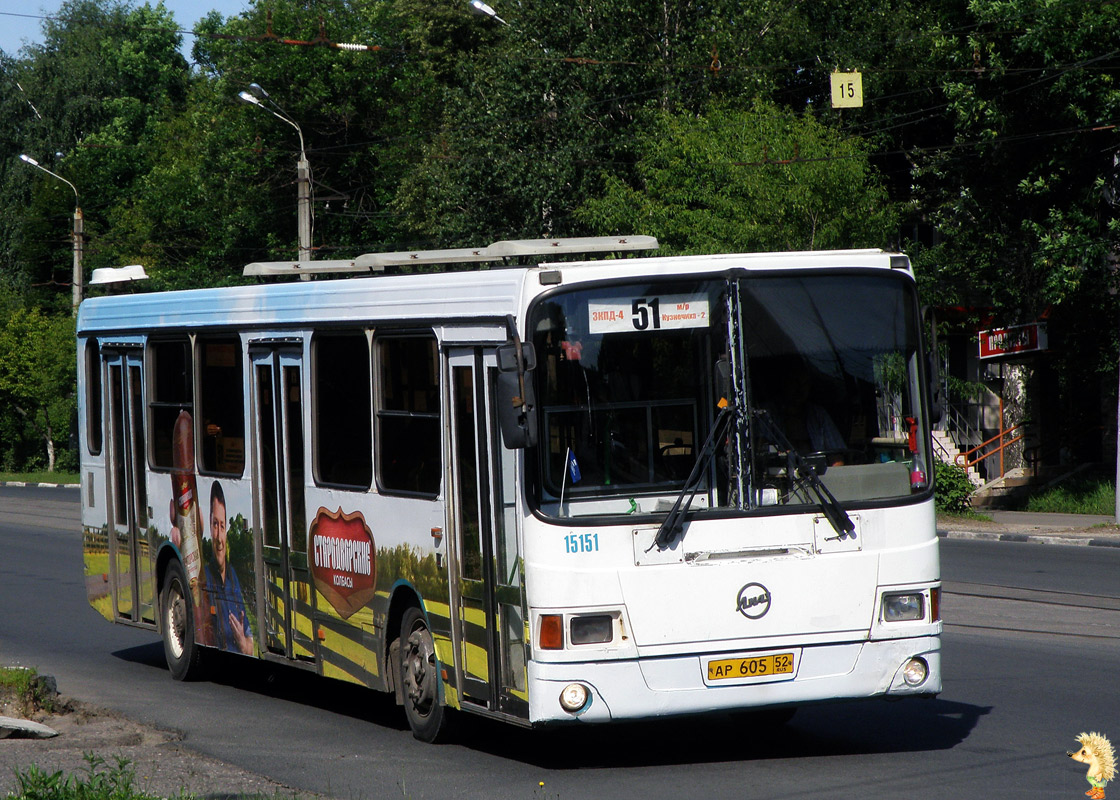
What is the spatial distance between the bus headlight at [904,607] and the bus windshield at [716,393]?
52 cm

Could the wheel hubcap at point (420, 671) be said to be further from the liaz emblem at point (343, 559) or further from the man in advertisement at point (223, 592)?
the man in advertisement at point (223, 592)

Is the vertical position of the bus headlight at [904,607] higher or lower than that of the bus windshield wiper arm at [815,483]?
lower

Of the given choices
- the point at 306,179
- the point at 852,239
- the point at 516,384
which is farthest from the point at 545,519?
the point at 306,179

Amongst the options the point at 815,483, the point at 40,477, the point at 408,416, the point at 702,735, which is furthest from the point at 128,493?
the point at 40,477

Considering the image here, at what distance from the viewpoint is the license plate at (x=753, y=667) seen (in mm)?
7805

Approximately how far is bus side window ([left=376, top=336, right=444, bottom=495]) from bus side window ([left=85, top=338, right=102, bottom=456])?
→ 5.03 metres

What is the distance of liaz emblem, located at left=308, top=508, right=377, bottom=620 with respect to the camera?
9.51 metres

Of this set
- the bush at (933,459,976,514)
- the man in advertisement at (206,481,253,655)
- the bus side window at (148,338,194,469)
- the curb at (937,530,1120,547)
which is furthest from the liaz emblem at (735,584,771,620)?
the bush at (933,459,976,514)

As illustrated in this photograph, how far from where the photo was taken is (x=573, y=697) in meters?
7.64

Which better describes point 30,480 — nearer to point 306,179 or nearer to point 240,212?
point 240,212

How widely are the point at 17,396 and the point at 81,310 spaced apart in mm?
46514

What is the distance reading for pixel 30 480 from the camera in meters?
51.2

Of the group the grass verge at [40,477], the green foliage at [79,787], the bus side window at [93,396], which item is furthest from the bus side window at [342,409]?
the grass verge at [40,477]

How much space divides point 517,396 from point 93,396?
7.17 metres
